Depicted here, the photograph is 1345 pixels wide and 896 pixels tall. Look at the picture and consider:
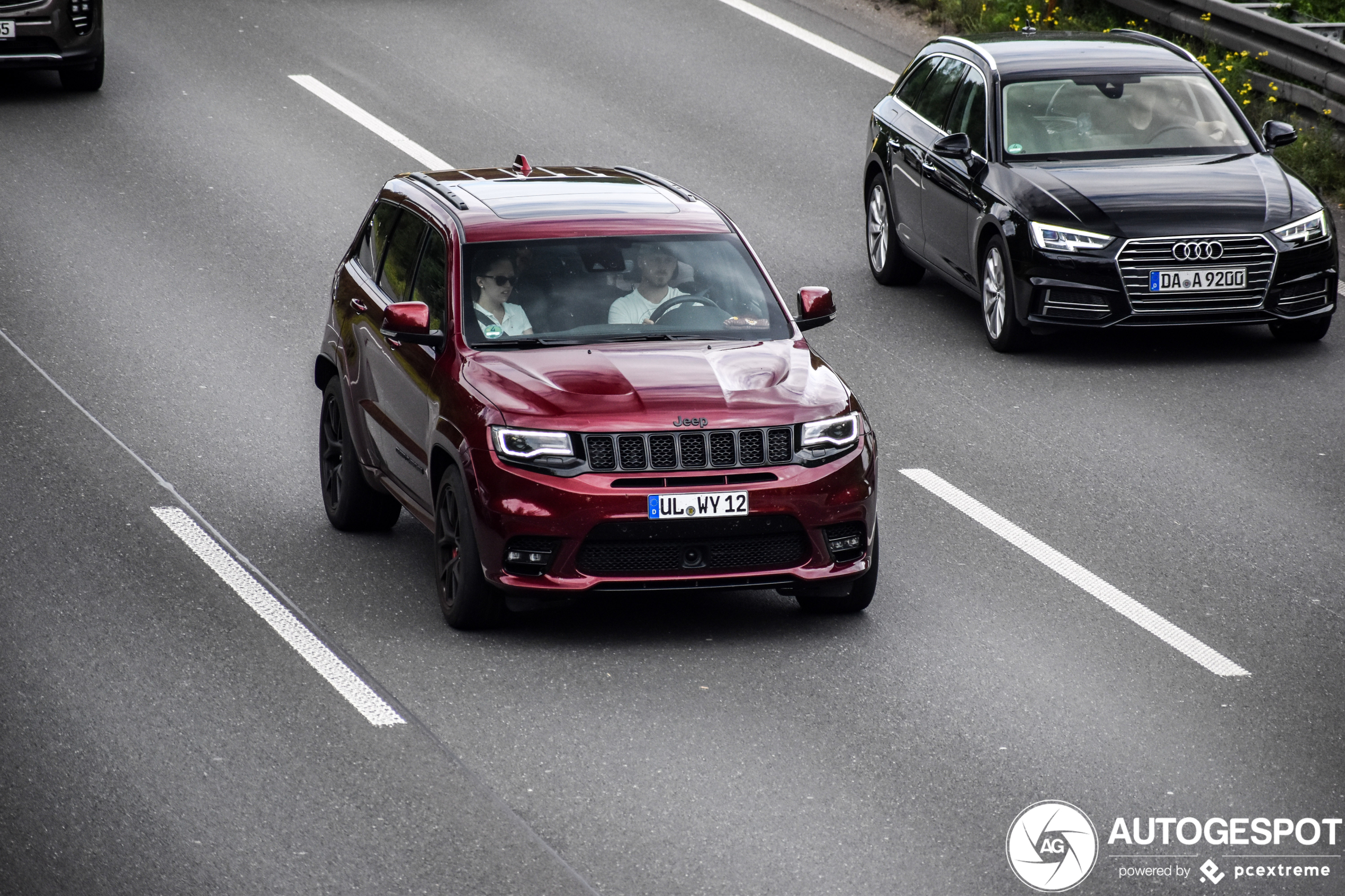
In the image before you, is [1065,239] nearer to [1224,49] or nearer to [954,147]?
[954,147]

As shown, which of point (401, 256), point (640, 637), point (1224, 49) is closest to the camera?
point (640, 637)

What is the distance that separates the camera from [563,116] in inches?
811

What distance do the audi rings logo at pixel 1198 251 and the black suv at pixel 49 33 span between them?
1116 centimetres

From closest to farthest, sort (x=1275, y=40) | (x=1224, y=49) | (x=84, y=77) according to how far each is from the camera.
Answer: (x=1275, y=40) → (x=1224, y=49) → (x=84, y=77)

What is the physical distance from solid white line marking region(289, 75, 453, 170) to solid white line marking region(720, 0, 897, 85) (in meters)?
4.91

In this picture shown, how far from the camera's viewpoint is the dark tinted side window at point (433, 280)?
9805 millimetres

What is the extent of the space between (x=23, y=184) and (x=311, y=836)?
1215 cm

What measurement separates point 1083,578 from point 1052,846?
3143mm

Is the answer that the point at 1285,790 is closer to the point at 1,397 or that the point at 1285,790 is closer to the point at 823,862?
the point at 823,862

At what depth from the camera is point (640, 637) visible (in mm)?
9258

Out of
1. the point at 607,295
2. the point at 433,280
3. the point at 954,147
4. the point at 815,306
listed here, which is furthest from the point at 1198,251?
the point at 433,280

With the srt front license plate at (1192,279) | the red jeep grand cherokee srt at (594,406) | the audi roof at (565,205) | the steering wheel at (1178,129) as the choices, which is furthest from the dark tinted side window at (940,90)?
the red jeep grand cherokee srt at (594,406)

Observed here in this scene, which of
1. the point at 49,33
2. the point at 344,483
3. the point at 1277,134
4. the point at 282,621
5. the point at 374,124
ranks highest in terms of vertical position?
the point at 1277,134

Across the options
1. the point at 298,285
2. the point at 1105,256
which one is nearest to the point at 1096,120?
the point at 1105,256
